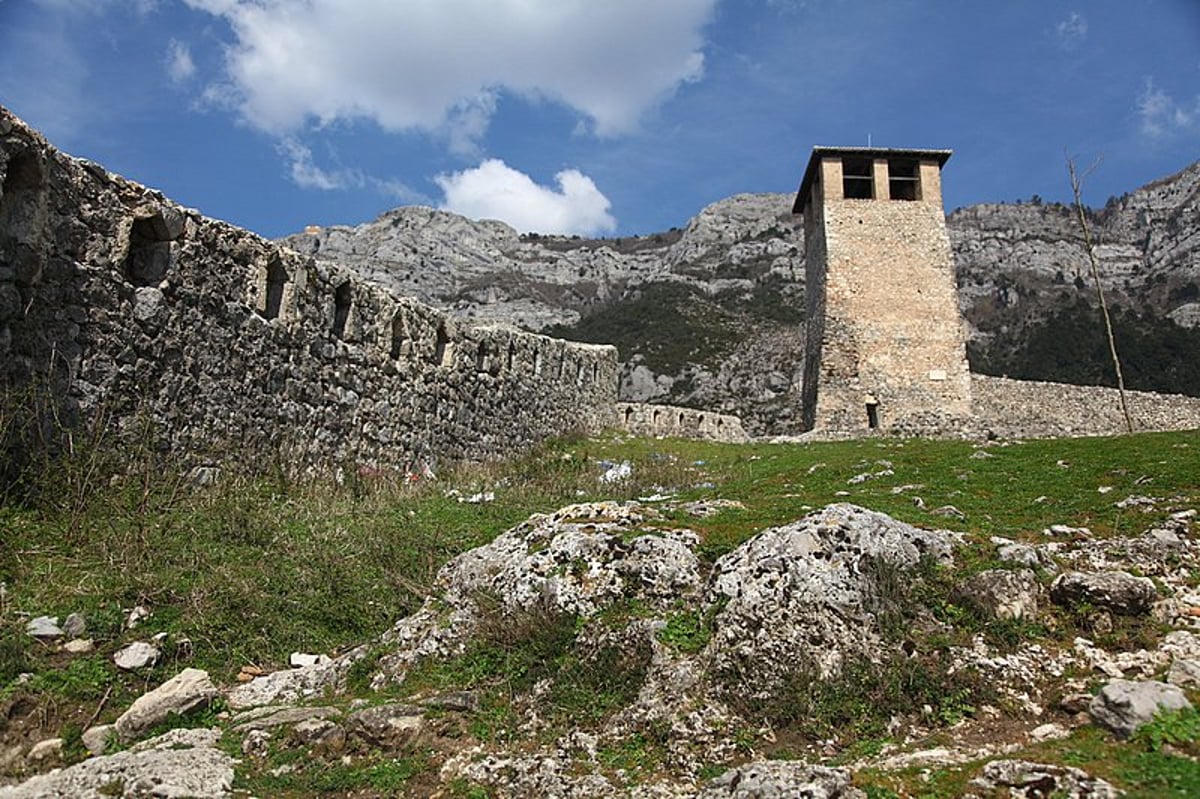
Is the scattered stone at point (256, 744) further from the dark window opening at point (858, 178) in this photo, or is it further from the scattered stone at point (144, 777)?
the dark window opening at point (858, 178)

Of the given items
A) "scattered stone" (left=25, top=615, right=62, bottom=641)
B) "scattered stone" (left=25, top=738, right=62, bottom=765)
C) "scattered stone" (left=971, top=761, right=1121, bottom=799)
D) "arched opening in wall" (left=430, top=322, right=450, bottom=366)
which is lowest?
"scattered stone" (left=25, top=738, right=62, bottom=765)

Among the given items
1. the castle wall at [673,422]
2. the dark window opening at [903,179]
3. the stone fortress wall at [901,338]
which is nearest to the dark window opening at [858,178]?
the stone fortress wall at [901,338]

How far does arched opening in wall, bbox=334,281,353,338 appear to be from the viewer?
454 inches

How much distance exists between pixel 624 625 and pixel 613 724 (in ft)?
2.39

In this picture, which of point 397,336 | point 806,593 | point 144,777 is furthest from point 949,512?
point 397,336

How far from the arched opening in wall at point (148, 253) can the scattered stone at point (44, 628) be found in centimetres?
410

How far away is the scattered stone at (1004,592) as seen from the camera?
471 cm

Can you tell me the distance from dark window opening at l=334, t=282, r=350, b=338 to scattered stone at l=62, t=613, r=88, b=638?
6652 millimetres

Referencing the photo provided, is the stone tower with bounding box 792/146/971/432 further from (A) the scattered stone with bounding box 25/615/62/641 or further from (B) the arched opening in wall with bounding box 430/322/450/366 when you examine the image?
(A) the scattered stone with bounding box 25/615/62/641

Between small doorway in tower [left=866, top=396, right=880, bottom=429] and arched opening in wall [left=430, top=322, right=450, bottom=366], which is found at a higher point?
small doorway in tower [left=866, top=396, right=880, bottom=429]

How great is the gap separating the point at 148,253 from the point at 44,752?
18.9 feet

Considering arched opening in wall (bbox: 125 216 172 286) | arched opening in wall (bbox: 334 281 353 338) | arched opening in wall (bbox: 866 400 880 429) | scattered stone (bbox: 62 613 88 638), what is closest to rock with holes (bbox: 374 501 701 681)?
scattered stone (bbox: 62 613 88 638)

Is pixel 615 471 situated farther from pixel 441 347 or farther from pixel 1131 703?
pixel 1131 703

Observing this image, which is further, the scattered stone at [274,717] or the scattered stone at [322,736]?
the scattered stone at [274,717]
